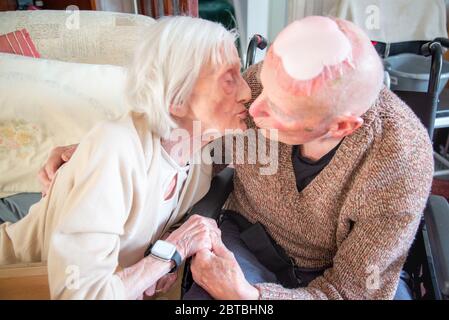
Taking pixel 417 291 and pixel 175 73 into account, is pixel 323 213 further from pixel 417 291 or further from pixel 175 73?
pixel 175 73

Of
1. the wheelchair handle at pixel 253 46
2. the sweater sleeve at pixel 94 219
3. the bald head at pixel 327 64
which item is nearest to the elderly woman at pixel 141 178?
the sweater sleeve at pixel 94 219

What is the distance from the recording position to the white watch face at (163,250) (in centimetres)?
89

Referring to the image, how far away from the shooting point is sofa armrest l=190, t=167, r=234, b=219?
110cm

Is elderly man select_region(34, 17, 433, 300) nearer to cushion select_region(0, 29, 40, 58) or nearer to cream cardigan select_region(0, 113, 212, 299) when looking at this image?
cream cardigan select_region(0, 113, 212, 299)

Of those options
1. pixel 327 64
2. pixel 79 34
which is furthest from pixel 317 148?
pixel 79 34

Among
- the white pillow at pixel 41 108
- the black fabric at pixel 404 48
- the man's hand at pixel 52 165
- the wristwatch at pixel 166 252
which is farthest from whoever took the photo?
the black fabric at pixel 404 48

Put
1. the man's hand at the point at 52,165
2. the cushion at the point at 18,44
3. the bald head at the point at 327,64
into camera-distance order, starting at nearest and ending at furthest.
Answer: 1. the bald head at the point at 327,64
2. the man's hand at the point at 52,165
3. the cushion at the point at 18,44

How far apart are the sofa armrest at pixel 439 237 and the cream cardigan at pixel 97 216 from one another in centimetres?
66

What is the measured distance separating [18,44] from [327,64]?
1.34 meters

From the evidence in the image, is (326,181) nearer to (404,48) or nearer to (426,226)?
(426,226)

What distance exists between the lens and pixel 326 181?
0.91 meters

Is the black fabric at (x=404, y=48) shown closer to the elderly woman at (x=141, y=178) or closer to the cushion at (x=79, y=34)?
the cushion at (x=79, y=34)
